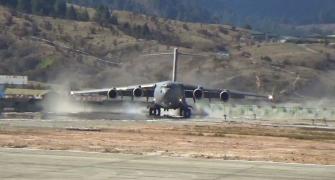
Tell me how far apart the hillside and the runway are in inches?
4164

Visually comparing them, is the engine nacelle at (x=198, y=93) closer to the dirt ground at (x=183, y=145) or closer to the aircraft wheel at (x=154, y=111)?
the aircraft wheel at (x=154, y=111)

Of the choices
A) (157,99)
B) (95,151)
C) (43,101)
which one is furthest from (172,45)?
(95,151)

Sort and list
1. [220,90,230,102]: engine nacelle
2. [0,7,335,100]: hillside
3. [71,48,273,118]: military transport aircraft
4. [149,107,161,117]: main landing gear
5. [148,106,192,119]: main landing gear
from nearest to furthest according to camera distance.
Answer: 1. [71,48,273,118]: military transport aircraft
2. [148,106,192,119]: main landing gear
3. [149,107,161,117]: main landing gear
4. [220,90,230,102]: engine nacelle
5. [0,7,335,100]: hillside

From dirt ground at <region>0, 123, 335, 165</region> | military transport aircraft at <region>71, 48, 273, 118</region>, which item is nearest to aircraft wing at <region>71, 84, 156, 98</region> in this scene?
military transport aircraft at <region>71, 48, 273, 118</region>

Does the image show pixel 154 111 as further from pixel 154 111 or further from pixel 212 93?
pixel 212 93

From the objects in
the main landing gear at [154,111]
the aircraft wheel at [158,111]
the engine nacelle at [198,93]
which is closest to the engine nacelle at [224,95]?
the engine nacelle at [198,93]

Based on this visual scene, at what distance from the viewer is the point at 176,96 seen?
6769 centimetres

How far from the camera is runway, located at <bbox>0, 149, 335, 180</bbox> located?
20.4 m

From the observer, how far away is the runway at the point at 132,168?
803 inches

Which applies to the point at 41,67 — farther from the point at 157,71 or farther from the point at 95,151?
the point at 95,151

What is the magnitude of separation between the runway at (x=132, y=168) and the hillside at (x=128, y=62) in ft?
347

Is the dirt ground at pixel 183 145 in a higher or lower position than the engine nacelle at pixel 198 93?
lower

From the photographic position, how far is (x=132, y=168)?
2223cm

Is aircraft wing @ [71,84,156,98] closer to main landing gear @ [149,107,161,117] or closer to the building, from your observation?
main landing gear @ [149,107,161,117]
